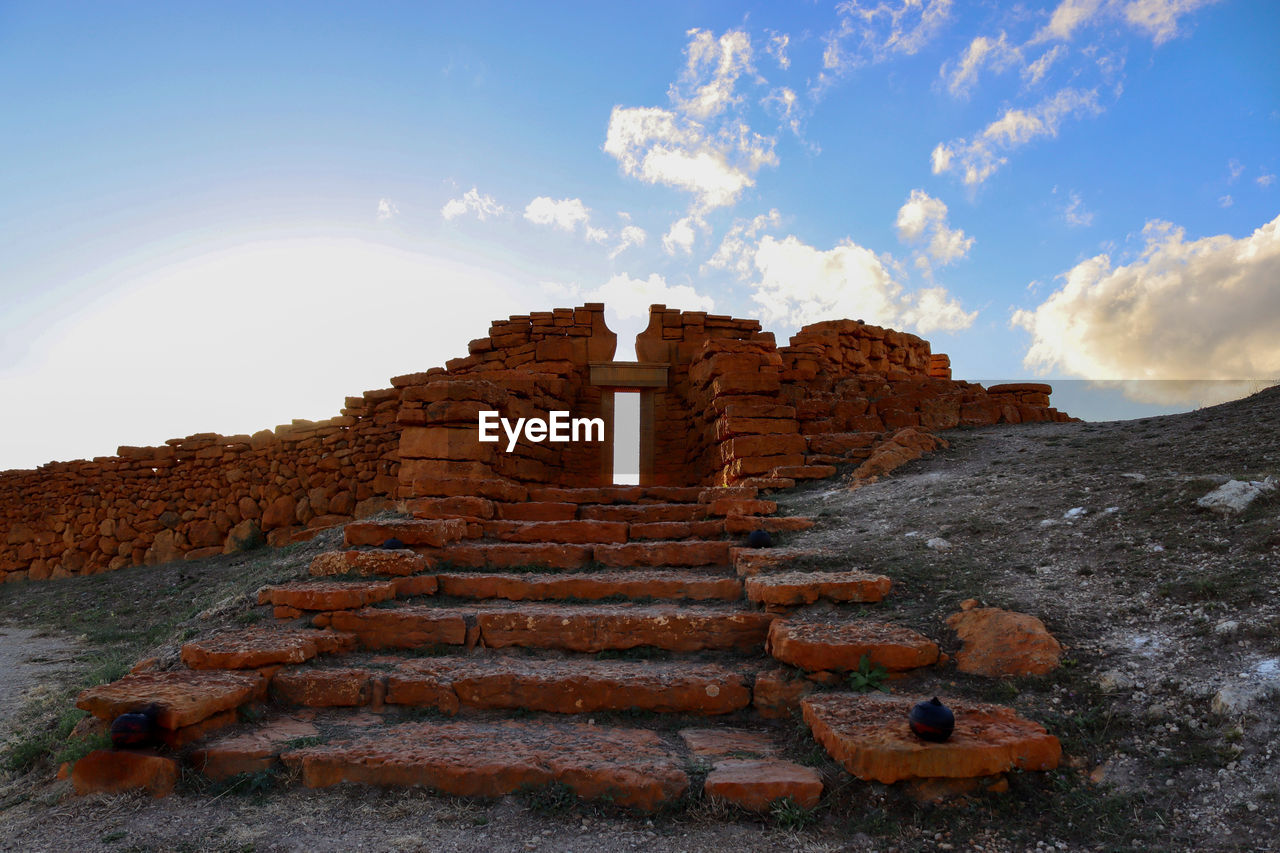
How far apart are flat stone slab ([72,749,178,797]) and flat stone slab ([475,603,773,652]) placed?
1733 millimetres

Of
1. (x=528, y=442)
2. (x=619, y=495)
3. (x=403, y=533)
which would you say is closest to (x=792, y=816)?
(x=403, y=533)

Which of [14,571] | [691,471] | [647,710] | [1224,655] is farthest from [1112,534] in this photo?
[14,571]

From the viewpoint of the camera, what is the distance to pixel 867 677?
3.46 metres

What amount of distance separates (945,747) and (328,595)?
146 inches

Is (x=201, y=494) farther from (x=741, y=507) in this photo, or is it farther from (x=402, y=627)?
(x=741, y=507)

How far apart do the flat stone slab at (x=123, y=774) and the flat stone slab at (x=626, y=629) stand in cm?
173

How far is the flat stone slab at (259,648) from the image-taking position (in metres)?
3.88

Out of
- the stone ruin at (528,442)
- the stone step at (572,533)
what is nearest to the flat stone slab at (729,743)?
the stone step at (572,533)

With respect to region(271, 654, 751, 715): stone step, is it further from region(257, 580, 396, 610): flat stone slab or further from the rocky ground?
region(257, 580, 396, 610): flat stone slab

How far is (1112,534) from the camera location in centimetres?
420

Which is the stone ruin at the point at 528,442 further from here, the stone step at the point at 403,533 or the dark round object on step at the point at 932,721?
the dark round object on step at the point at 932,721

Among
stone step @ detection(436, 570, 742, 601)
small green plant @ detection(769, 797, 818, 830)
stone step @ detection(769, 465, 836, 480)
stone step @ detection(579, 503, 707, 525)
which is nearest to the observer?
small green plant @ detection(769, 797, 818, 830)

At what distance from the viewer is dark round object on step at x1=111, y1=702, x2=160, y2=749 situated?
9.98 ft

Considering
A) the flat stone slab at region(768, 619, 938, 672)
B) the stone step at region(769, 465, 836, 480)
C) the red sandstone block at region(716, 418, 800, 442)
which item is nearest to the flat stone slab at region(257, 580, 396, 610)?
the flat stone slab at region(768, 619, 938, 672)
